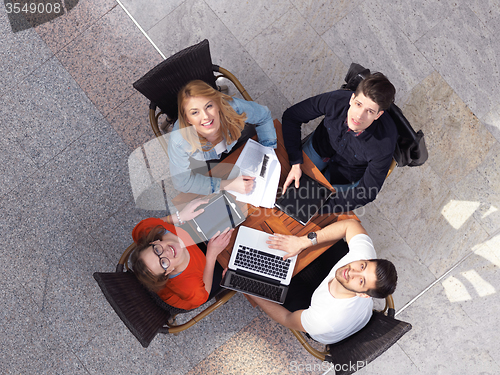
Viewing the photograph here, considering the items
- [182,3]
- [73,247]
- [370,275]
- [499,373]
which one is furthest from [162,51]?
[499,373]

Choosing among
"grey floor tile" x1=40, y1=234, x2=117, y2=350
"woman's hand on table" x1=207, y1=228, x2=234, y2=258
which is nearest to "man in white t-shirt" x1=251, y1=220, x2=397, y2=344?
"woman's hand on table" x1=207, y1=228, x2=234, y2=258

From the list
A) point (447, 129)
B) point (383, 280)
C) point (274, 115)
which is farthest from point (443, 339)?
point (274, 115)

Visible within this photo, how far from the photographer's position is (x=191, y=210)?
1846 millimetres

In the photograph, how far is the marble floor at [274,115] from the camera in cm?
251

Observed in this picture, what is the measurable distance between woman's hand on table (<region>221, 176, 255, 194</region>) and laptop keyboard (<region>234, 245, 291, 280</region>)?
12.4 inches

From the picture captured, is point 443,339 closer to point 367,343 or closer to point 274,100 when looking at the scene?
point 367,343

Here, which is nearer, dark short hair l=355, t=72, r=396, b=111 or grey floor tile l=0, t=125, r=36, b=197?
dark short hair l=355, t=72, r=396, b=111

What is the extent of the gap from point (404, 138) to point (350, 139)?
0.28m

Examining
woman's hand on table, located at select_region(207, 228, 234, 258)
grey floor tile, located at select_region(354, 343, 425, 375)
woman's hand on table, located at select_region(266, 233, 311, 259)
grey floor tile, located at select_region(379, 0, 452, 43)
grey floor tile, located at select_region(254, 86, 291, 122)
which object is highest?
grey floor tile, located at select_region(379, 0, 452, 43)

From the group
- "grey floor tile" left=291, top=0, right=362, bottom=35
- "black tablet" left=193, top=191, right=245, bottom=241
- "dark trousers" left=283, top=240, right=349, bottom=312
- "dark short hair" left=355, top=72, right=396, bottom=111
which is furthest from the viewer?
"grey floor tile" left=291, top=0, right=362, bottom=35

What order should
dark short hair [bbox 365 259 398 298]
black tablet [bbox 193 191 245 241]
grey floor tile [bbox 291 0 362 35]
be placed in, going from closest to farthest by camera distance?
dark short hair [bbox 365 259 398 298]
black tablet [bbox 193 191 245 241]
grey floor tile [bbox 291 0 362 35]

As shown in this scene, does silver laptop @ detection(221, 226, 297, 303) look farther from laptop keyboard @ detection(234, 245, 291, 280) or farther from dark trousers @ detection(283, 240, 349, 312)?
dark trousers @ detection(283, 240, 349, 312)

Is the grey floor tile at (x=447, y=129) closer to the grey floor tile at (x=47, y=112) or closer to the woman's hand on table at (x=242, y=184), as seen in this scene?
the woman's hand on table at (x=242, y=184)

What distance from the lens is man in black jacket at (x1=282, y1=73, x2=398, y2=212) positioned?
63.4 inches
